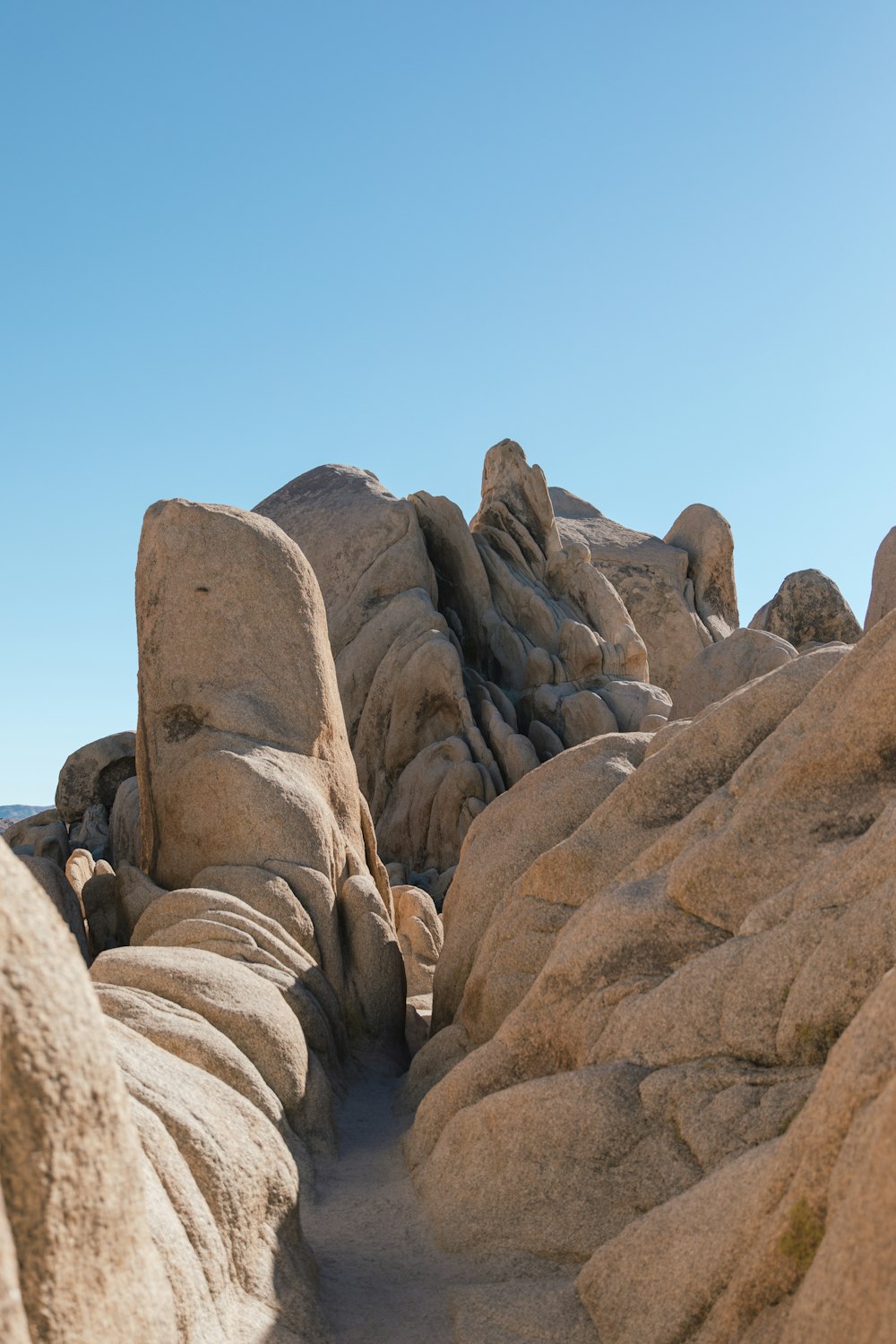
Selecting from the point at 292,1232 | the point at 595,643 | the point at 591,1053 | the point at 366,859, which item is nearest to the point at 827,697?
the point at 591,1053

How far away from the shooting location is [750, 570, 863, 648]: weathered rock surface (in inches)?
1113

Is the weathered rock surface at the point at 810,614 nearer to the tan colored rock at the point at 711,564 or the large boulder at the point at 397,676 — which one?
the large boulder at the point at 397,676

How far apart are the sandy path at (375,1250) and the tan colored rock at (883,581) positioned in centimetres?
1010

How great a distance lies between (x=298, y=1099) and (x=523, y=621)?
2197 centimetres

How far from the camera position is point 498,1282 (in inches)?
237

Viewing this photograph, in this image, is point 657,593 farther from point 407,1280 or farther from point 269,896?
point 407,1280

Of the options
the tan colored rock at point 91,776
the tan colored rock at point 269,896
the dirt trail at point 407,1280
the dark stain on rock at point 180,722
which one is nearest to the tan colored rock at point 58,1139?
the dirt trail at point 407,1280

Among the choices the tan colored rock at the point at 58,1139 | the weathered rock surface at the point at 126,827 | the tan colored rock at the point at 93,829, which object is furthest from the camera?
the tan colored rock at the point at 93,829

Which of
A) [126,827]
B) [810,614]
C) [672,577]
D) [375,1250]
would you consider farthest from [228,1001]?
[672,577]

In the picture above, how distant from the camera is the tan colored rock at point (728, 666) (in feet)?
68.5

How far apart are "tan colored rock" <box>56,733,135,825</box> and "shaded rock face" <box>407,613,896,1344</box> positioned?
1315cm

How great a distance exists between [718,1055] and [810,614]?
76.7ft

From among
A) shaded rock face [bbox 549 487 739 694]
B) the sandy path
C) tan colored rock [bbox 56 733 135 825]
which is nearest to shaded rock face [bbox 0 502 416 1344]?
the sandy path

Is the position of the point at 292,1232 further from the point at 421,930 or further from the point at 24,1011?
the point at 421,930
